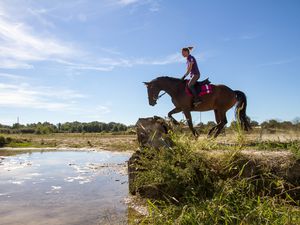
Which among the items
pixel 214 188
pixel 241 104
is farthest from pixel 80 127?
pixel 214 188

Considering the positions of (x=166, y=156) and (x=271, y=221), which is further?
(x=166, y=156)

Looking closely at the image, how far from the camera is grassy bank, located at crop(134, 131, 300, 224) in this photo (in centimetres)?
499

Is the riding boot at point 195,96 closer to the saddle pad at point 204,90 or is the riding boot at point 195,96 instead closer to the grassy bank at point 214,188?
the saddle pad at point 204,90

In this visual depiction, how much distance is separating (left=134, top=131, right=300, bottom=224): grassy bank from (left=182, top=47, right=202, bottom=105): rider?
3754mm

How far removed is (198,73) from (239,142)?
5453 mm

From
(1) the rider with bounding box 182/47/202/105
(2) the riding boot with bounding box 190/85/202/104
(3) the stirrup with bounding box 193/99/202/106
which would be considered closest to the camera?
(1) the rider with bounding box 182/47/202/105

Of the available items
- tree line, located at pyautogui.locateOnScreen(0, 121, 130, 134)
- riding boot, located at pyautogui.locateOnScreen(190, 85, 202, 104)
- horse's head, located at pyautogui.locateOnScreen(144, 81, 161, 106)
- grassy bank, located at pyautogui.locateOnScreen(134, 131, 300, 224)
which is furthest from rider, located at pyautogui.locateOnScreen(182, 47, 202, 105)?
tree line, located at pyautogui.locateOnScreen(0, 121, 130, 134)

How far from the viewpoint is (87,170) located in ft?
62.1

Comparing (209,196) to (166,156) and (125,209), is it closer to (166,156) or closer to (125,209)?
(166,156)

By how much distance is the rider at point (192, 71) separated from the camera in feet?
40.8

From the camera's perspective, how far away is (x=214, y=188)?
21.9ft

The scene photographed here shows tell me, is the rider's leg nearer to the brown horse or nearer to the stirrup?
the stirrup

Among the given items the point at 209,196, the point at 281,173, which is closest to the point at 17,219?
the point at 209,196

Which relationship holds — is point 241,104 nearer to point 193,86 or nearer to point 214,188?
point 193,86
